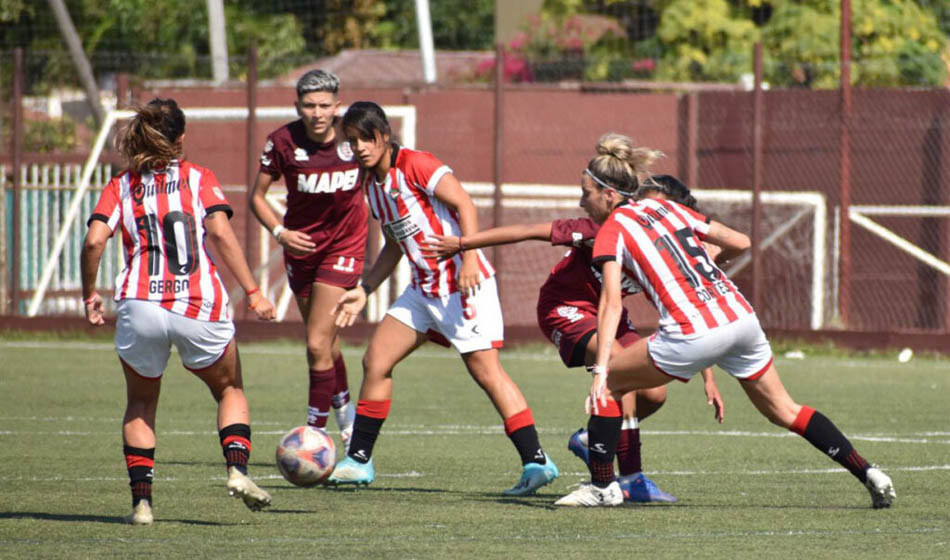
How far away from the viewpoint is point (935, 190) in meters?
17.9

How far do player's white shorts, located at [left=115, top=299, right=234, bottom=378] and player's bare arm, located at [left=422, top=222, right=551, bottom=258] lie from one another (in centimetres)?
119

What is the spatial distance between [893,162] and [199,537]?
13369 mm

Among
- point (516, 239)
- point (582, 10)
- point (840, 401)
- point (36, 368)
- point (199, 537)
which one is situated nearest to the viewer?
point (199, 537)

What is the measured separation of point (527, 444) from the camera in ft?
25.3

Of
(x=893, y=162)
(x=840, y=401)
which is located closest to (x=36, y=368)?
(x=840, y=401)

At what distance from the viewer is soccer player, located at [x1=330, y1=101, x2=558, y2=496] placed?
7.73m

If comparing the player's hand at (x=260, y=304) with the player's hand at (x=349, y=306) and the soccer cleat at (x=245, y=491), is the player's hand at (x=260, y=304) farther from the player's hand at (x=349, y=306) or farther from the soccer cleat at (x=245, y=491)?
the player's hand at (x=349, y=306)

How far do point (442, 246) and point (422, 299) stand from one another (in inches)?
21.0

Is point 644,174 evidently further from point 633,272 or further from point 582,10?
point 582,10

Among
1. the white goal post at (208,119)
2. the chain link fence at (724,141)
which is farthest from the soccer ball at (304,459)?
the white goal post at (208,119)

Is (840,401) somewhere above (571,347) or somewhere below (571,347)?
below

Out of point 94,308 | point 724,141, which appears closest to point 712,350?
point 94,308

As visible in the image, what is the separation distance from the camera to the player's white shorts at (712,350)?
6820 mm

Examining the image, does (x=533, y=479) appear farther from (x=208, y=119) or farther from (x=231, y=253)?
(x=208, y=119)
